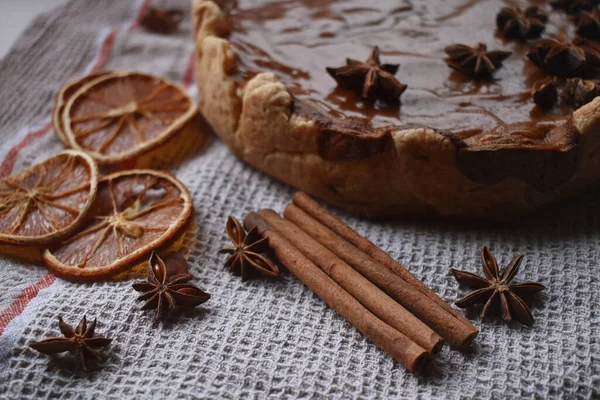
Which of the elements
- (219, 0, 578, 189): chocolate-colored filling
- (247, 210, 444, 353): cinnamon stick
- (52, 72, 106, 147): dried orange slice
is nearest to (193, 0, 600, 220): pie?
(219, 0, 578, 189): chocolate-colored filling

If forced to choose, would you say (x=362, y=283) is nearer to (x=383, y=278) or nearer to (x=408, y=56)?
(x=383, y=278)

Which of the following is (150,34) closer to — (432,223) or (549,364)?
(432,223)

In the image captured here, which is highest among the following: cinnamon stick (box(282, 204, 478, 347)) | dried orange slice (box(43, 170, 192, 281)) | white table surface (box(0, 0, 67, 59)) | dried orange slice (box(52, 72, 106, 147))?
white table surface (box(0, 0, 67, 59))

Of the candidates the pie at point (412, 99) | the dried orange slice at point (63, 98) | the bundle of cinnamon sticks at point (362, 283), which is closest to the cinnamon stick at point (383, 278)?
the bundle of cinnamon sticks at point (362, 283)

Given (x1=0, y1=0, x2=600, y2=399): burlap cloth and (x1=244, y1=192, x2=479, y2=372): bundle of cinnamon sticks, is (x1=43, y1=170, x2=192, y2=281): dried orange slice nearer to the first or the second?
(x1=0, y1=0, x2=600, y2=399): burlap cloth

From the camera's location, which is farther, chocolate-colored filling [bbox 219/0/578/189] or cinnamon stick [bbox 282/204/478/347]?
chocolate-colored filling [bbox 219/0/578/189]

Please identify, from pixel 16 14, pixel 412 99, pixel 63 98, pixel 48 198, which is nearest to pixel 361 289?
pixel 412 99
